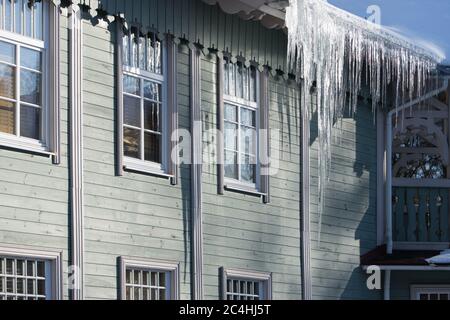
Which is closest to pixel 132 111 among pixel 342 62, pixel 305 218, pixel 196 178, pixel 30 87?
pixel 196 178

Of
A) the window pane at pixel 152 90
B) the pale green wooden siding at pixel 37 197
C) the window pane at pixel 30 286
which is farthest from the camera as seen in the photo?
the window pane at pixel 152 90

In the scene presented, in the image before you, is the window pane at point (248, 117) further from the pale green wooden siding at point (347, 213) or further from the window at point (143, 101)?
the window at point (143, 101)

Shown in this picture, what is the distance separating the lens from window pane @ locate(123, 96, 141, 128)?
609 inches

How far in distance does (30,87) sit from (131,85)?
1.82 m

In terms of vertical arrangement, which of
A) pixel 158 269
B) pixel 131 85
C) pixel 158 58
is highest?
pixel 158 58

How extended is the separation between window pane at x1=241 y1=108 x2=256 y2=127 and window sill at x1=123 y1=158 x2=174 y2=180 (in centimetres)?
212

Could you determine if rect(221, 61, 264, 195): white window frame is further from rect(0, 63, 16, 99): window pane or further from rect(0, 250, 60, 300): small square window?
rect(0, 63, 16, 99): window pane

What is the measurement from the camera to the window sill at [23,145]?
13.4 m

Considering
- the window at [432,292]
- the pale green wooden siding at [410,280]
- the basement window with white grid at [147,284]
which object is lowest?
the basement window with white grid at [147,284]

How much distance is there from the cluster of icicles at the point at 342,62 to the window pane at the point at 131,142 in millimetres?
3170

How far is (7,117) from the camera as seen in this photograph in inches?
539

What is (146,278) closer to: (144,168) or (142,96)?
(144,168)

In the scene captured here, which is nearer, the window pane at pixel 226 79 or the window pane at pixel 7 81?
the window pane at pixel 7 81

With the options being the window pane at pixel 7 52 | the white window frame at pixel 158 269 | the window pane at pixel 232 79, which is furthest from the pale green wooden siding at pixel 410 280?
the window pane at pixel 7 52
